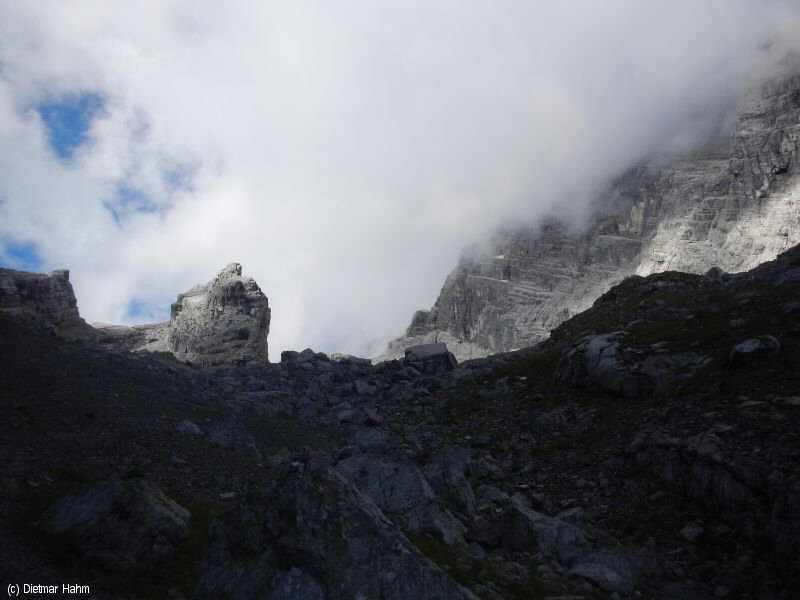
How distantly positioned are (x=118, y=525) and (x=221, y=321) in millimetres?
129364

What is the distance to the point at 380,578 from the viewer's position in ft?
30.4

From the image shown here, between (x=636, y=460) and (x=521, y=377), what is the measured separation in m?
15.8

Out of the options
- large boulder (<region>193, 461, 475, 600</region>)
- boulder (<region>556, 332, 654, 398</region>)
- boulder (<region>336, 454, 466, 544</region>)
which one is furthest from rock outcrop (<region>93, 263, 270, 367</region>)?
large boulder (<region>193, 461, 475, 600</region>)

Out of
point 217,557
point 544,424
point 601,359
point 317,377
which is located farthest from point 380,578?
point 317,377

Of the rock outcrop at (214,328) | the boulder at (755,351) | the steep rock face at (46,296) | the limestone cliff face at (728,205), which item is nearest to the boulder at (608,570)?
the boulder at (755,351)

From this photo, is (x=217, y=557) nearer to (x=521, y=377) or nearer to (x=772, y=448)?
(x=772, y=448)

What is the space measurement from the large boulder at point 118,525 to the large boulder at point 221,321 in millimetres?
107290

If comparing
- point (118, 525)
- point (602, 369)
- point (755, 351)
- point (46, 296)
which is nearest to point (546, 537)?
point (118, 525)

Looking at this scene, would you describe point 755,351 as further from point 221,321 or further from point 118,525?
point 221,321

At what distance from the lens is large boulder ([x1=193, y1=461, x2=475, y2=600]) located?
364 inches

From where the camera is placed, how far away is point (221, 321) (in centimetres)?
13450

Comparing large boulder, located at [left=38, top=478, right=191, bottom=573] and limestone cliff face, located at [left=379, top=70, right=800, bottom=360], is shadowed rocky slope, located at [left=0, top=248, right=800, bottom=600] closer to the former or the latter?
large boulder, located at [left=38, top=478, right=191, bottom=573]

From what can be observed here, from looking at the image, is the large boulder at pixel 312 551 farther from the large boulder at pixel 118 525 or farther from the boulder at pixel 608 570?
the boulder at pixel 608 570

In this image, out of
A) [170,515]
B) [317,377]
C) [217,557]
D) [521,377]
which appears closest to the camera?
[217,557]
